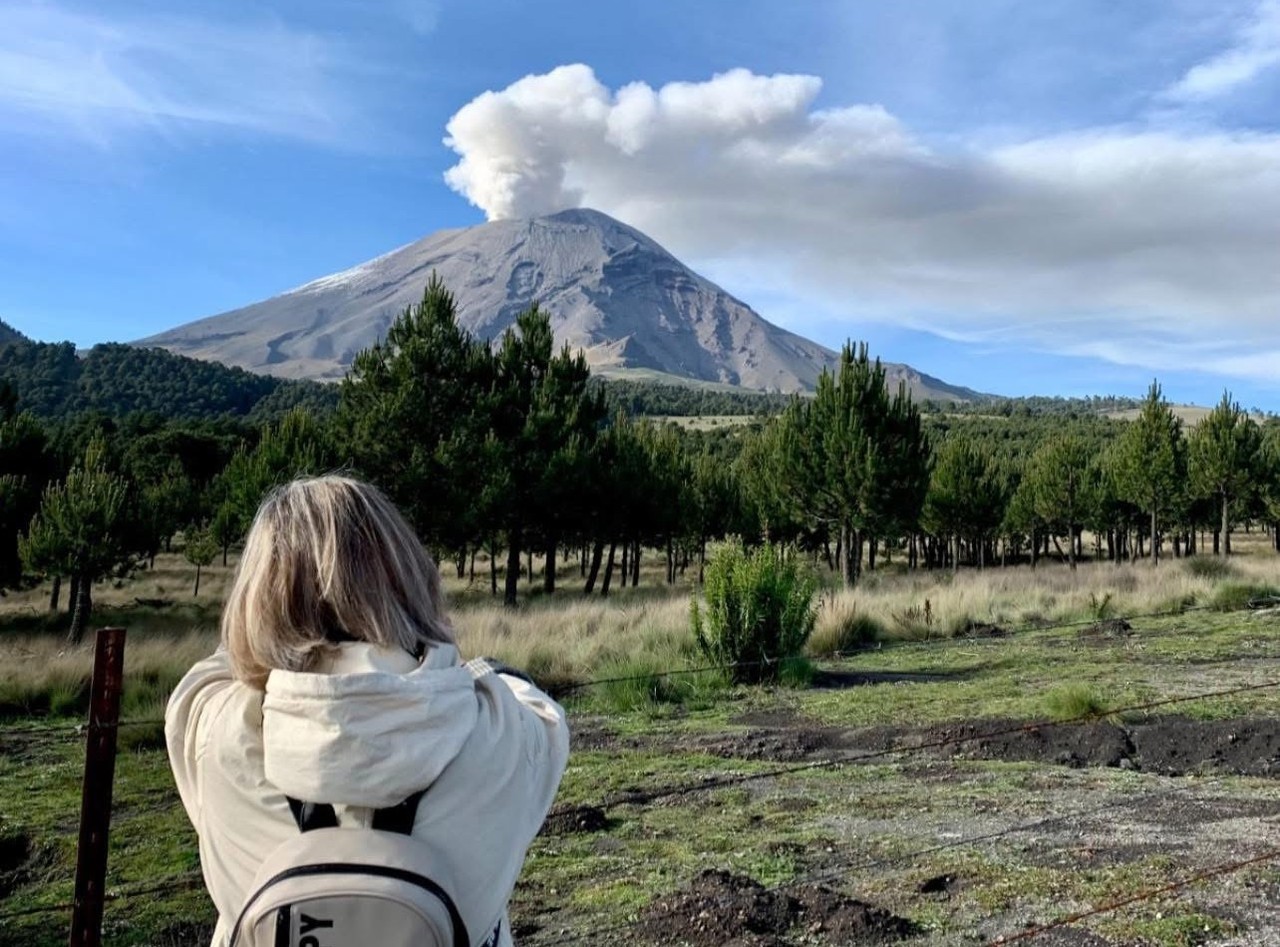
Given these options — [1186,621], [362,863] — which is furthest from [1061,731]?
[1186,621]

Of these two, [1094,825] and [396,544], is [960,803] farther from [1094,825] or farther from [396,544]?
[396,544]

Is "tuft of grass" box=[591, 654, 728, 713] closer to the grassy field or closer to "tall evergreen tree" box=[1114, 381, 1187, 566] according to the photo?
the grassy field

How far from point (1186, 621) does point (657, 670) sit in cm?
1046

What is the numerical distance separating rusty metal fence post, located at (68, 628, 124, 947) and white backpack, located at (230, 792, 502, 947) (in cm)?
176

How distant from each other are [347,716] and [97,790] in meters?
2.00

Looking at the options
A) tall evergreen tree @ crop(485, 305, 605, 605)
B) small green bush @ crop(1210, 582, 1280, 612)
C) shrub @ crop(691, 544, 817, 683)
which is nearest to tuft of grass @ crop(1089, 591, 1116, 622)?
small green bush @ crop(1210, 582, 1280, 612)

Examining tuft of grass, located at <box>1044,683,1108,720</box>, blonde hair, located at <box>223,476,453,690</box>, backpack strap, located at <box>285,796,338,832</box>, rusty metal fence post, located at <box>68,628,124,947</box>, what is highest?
blonde hair, located at <box>223,476,453,690</box>

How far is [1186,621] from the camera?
16406 mm

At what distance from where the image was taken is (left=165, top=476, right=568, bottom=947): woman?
1330 millimetres

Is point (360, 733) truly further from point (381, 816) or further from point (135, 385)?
point (135, 385)

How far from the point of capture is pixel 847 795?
621cm

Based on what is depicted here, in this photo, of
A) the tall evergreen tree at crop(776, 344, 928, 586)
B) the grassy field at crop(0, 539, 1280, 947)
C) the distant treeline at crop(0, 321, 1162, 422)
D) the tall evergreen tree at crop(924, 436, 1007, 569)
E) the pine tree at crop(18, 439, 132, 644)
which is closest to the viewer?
the grassy field at crop(0, 539, 1280, 947)

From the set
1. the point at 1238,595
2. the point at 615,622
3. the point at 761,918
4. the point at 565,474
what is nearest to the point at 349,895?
the point at 761,918

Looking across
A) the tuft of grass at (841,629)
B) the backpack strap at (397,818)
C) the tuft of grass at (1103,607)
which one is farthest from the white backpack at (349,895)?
the tuft of grass at (1103,607)
